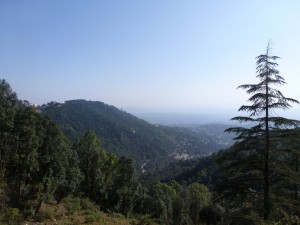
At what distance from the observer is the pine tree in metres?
11.2

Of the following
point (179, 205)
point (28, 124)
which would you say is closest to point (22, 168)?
point (28, 124)

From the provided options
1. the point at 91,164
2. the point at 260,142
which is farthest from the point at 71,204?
the point at 260,142

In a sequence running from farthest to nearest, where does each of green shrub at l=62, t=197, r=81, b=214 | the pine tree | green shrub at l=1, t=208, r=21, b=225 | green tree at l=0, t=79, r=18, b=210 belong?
green shrub at l=62, t=197, r=81, b=214 → green tree at l=0, t=79, r=18, b=210 → green shrub at l=1, t=208, r=21, b=225 → the pine tree

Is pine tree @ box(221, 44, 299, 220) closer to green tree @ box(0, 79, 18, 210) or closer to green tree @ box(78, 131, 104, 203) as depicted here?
green tree @ box(0, 79, 18, 210)

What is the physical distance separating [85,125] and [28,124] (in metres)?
176

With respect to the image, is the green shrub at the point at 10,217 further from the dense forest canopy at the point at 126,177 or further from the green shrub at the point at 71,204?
the green shrub at the point at 71,204

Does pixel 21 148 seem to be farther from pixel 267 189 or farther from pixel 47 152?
pixel 267 189

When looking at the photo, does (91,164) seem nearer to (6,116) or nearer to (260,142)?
(6,116)

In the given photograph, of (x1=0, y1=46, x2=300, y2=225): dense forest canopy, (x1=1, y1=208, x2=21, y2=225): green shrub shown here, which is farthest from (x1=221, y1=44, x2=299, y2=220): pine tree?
(x1=1, y1=208, x2=21, y2=225): green shrub

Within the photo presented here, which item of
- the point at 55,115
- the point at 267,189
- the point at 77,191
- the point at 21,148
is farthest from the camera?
the point at 55,115

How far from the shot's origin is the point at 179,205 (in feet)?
147

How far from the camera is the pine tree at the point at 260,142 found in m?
11.2

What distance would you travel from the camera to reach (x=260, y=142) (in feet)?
38.2

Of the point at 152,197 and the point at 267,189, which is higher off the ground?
the point at 267,189
